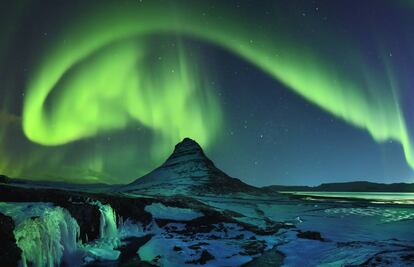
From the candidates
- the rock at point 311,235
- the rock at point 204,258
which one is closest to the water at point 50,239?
the rock at point 204,258

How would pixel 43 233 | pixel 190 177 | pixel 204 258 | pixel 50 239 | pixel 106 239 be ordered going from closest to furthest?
pixel 43 233 < pixel 50 239 < pixel 204 258 < pixel 106 239 < pixel 190 177

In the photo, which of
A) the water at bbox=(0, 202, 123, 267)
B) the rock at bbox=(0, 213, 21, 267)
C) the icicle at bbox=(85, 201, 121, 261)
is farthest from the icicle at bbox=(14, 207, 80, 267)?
the icicle at bbox=(85, 201, 121, 261)

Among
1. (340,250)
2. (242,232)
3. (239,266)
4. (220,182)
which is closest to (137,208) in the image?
(242,232)

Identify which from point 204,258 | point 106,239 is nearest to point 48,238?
point 106,239

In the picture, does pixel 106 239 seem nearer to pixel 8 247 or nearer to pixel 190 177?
pixel 8 247

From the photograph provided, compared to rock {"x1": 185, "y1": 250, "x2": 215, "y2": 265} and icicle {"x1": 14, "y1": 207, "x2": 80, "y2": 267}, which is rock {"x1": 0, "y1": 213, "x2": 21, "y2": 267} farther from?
rock {"x1": 185, "y1": 250, "x2": 215, "y2": 265}

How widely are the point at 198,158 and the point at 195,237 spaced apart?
4730 inches

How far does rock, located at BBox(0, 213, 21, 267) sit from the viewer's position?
15156mm

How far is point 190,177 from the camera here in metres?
123

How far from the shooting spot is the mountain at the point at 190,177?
102m

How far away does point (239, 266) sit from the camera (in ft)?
66.9

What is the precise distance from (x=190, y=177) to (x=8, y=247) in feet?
354

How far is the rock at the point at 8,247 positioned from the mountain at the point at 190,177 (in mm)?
75226

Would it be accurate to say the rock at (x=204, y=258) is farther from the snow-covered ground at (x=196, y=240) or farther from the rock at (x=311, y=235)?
the rock at (x=311, y=235)
